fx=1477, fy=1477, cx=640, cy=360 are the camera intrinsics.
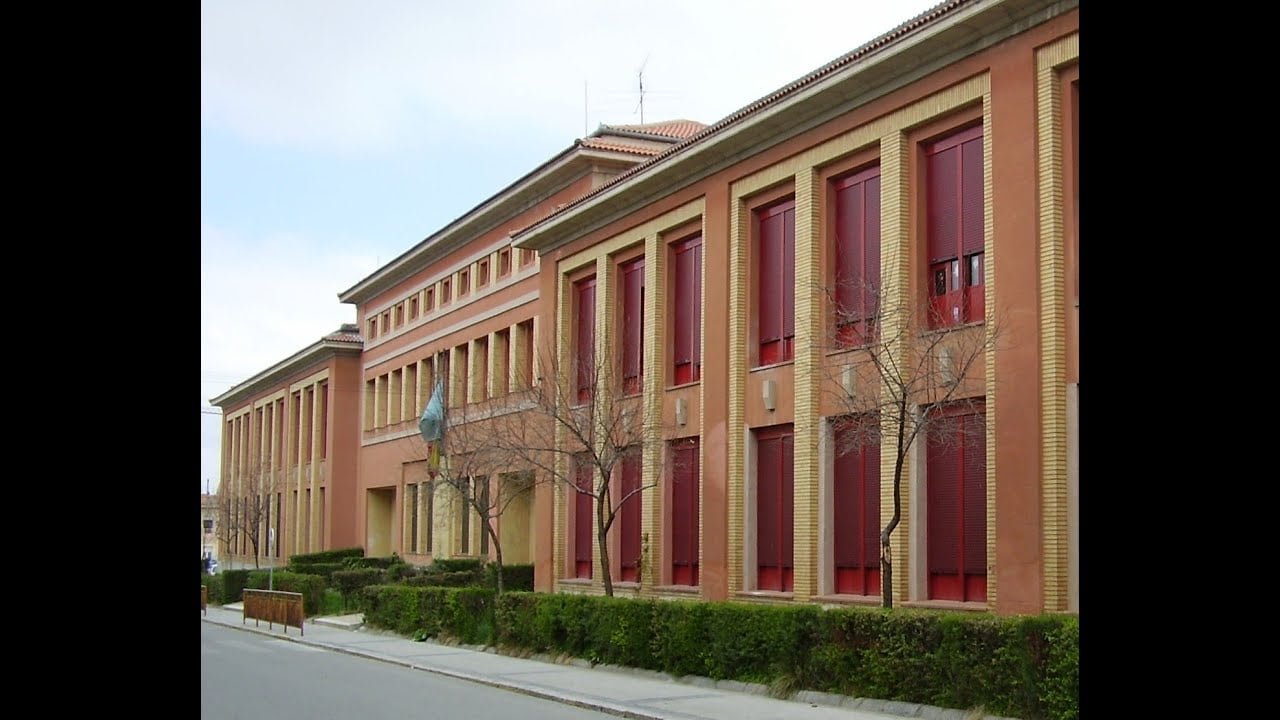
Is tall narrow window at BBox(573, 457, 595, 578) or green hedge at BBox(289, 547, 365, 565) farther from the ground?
tall narrow window at BBox(573, 457, 595, 578)

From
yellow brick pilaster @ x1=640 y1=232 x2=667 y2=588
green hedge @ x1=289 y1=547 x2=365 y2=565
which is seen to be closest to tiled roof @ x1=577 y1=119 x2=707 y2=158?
yellow brick pilaster @ x1=640 y1=232 x2=667 y2=588

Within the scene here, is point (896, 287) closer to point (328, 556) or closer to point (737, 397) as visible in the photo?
point (737, 397)

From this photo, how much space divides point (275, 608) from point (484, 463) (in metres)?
7.71

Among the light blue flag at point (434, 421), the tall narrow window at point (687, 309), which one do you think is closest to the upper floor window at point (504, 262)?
the light blue flag at point (434, 421)

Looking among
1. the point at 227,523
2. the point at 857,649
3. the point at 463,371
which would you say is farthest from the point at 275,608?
the point at 227,523

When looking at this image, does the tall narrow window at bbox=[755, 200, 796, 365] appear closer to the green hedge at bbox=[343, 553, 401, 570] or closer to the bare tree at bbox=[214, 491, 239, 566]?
the green hedge at bbox=[343, 553, 401, 570]

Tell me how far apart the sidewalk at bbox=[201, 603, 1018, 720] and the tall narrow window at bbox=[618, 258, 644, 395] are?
7.40 metres

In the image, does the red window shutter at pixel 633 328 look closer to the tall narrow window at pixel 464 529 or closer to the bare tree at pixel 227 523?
the tall narrow window at pixel 464 529

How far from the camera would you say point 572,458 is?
112ft

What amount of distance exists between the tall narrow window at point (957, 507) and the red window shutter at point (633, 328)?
11412mm

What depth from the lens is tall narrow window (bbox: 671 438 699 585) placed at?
31.6m

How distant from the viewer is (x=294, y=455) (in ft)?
244
